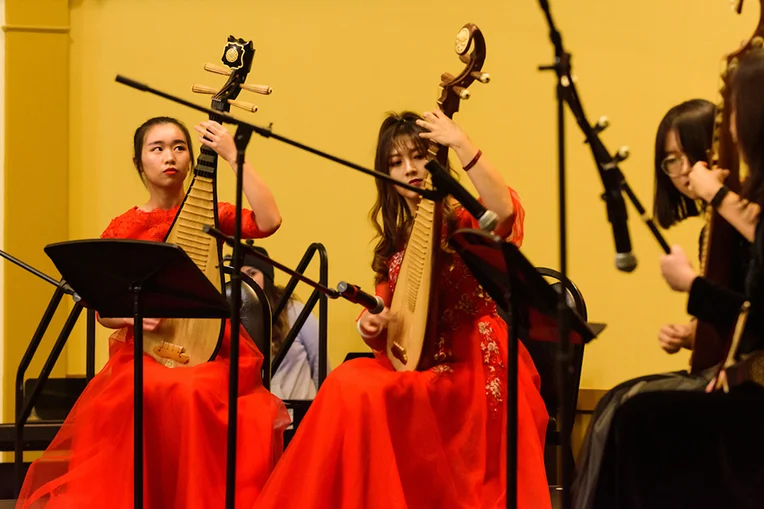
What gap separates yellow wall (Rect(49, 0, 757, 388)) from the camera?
3.89m

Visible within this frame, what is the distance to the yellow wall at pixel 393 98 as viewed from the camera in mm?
3887

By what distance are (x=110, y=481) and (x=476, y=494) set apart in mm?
933

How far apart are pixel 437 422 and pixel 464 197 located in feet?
2.50

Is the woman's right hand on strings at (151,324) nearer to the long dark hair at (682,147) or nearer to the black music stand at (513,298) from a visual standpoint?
the black music stand at (513,298)

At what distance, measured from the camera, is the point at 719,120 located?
200cm

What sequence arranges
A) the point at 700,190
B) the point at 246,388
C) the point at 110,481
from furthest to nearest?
the point at 246,388, the point at 110,481, the point at 700,190

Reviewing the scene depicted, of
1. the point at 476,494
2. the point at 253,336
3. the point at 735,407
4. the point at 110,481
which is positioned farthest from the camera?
the point at 253,336

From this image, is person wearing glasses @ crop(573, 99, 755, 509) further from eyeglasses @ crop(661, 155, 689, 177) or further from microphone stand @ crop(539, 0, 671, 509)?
microphone stand @ crop(539, 0, 671, 509)

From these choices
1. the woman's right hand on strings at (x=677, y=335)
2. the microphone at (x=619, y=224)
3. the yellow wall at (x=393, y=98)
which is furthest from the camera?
the yellow wall at (x=393, y=98)

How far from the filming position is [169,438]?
2619 millimetres

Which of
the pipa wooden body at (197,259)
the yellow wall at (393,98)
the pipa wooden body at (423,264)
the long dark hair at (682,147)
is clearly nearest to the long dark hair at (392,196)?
the pipa wooden body at (423,264)

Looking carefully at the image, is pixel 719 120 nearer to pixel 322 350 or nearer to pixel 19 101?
pixel 322 350

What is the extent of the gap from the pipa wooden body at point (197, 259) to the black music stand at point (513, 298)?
96cm

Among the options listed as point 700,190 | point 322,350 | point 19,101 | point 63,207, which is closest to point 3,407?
point 63,207
